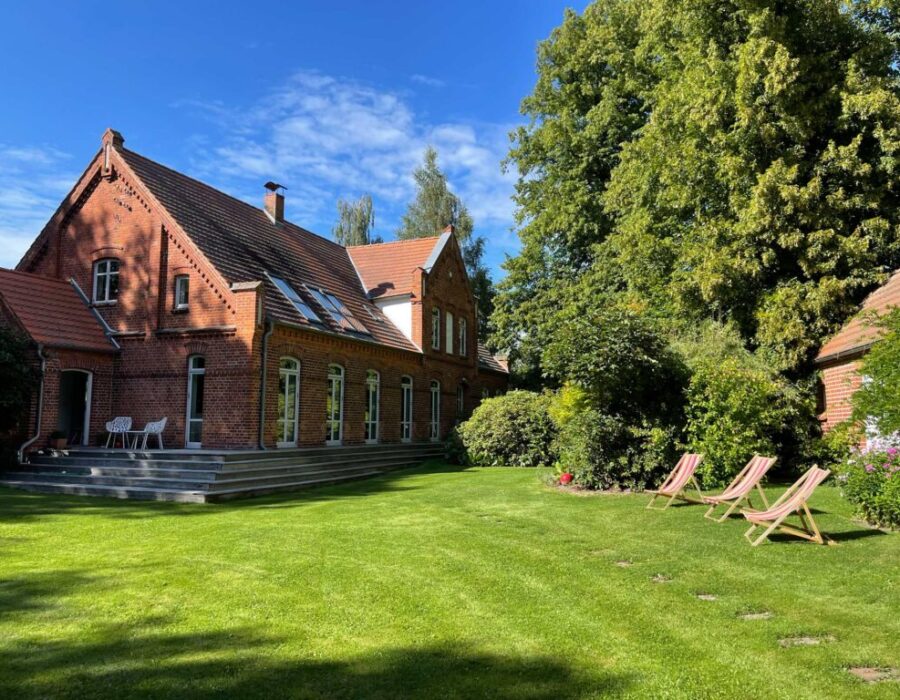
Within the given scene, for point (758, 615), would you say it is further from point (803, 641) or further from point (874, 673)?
point (874, 673)

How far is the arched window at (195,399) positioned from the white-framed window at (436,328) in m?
10.2

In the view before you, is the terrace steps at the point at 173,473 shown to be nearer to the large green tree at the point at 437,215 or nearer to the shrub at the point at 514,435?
the shrub at the point at 514,435

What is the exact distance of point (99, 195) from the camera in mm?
18922

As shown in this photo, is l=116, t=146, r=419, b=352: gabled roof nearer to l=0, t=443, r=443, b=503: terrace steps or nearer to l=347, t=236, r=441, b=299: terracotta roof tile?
l=347, t=236, r=441, b=299: terracotta roof tile

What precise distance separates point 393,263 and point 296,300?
891 cm

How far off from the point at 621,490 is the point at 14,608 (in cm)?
1046

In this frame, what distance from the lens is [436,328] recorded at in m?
26.0

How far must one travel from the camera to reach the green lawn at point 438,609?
3.86 meters

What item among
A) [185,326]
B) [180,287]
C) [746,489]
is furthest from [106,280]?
[746,489]

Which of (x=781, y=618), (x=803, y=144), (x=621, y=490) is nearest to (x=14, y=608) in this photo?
(x=781, y=618)

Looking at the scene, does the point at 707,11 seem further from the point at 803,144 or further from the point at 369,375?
the point at 369,375

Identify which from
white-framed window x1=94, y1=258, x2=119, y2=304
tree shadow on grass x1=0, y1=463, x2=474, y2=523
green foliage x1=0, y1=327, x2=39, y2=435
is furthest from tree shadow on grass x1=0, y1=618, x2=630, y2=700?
white-framed window x1=94, y1=258, x2=119, y2=304

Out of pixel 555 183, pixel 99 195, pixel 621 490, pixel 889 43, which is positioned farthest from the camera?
pixel 555 183

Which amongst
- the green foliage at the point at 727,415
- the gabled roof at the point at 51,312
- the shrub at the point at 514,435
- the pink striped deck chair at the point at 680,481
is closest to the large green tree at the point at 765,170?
the green foliage at the point at 727,415
